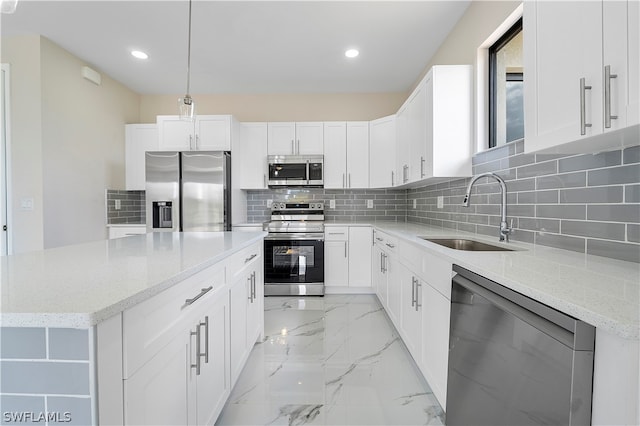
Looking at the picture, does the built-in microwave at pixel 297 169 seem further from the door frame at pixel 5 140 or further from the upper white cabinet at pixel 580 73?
the upper white cabinet at pixel 580 73

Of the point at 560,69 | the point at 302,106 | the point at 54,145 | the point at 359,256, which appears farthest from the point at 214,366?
the point at 302,106

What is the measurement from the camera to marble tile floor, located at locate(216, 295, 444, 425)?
64.0 inches

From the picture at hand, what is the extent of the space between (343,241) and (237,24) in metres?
2.50

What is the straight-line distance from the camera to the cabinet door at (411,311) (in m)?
1.90

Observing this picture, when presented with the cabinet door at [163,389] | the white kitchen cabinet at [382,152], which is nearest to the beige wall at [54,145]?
the cabinet door at [163,389]

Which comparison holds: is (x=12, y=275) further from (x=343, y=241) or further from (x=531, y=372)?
(x=343, y=241)

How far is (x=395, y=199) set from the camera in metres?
4.34

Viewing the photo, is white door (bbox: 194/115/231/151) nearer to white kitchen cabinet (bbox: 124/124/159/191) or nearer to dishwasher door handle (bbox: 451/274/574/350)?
white kitchen cabinet (bbox: 124/124/159/191)

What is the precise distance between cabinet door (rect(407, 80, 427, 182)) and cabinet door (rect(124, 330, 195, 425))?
7.51ft

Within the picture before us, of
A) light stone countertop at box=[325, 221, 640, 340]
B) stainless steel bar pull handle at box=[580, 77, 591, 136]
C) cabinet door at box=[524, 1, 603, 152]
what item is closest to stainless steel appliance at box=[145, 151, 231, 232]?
light stone countertop at box=[325, 221, 640, 340]

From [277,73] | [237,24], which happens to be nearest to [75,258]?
[237,24]

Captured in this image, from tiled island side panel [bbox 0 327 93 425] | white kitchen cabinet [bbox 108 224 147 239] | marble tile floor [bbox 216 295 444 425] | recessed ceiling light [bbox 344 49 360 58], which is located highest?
recessed ceiling light [bbox 344 49 360 58]

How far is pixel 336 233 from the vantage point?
12.3ft

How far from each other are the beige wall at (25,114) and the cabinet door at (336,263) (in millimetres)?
2993
